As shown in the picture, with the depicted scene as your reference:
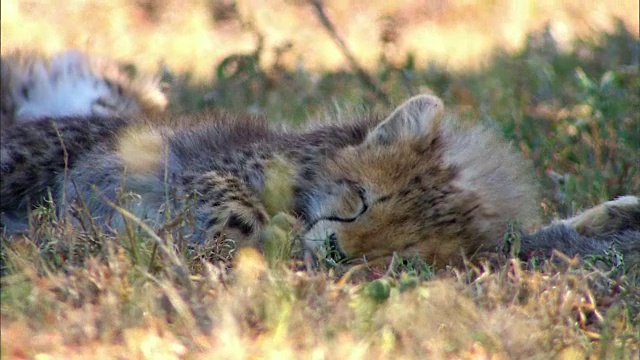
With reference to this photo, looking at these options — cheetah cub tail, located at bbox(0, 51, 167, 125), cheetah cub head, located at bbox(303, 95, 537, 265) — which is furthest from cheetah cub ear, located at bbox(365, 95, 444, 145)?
cheetah cub tail, located at bbox(0, 51, 167, 125)

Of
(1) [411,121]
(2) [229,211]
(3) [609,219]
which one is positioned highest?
(1) [411,121]

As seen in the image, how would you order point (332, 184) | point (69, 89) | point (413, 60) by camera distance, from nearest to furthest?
point (332, 184), point (69, 89), point (413, 60)

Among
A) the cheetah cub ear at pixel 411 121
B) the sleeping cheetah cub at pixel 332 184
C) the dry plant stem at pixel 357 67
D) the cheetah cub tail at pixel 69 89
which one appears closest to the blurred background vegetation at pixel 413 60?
the dry plant stem at pixel 357 67

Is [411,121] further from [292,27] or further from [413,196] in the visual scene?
[292,27]

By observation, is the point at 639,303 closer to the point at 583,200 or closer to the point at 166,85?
the point at 583,200

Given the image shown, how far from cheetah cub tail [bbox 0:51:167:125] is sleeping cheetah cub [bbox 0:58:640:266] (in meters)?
0.97

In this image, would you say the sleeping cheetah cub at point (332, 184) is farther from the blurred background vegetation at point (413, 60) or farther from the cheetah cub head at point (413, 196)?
the blurred background vegetation at point (413, 60)

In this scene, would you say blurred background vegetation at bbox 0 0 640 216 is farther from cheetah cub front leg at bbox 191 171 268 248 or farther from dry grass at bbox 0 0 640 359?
cheetah cub front leg at bbox 191 171 268 248

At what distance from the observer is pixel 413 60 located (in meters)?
6.85

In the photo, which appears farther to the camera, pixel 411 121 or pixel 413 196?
pixel 411 121

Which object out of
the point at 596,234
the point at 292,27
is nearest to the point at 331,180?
the point at 596,234

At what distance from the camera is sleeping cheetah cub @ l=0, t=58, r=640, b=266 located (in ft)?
13.6

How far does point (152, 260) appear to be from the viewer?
3348 millimetres

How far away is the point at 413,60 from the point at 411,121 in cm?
248
